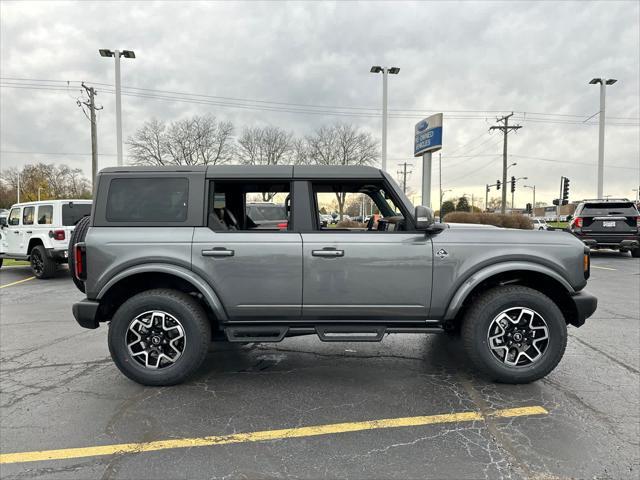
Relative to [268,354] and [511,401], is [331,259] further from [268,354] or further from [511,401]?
[511,401]

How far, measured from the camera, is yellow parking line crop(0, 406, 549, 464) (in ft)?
8.46

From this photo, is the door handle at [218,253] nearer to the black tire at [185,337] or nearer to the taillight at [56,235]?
the black tire at [185,337]

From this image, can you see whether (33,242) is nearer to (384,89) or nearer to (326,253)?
(326,253)

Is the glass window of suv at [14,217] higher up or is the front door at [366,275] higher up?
the glass window of suv at [14,217]

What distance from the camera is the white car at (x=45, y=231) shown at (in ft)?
32.8

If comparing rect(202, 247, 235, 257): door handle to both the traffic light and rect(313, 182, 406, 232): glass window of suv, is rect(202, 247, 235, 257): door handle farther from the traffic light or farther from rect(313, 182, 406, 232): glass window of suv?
the traffic light

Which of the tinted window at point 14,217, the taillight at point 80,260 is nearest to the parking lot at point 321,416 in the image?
the taillight at point 80,260

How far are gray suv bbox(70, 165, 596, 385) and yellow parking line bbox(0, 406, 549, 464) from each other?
0.60 metres

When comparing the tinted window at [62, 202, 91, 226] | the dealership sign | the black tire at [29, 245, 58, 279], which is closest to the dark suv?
the dealership sign

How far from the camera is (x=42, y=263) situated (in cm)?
1002

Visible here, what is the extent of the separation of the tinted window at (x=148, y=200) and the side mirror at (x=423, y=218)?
6.68 ft

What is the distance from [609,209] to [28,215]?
17193 millimetres

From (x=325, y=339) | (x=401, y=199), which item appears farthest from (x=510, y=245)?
(x=325, y=339)

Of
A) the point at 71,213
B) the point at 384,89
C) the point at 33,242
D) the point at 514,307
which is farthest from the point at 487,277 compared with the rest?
the point at 384,89
